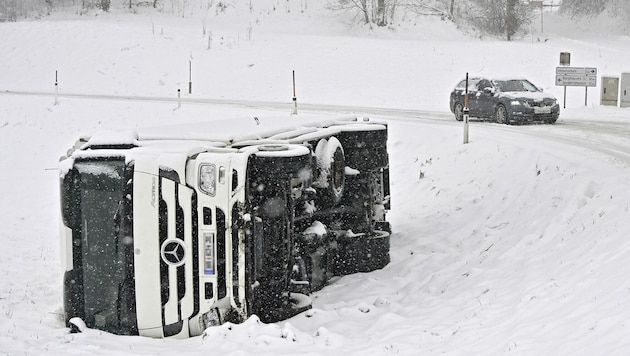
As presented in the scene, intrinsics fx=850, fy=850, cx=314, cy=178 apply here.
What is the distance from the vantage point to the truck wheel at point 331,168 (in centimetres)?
934

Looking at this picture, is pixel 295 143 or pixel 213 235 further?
pixel 295 143

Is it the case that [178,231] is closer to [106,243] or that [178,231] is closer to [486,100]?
[106,243]

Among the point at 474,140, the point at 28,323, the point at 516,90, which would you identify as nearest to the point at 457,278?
the point at 28,323

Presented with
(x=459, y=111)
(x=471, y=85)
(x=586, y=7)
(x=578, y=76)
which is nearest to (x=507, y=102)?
(x=459, y=111)

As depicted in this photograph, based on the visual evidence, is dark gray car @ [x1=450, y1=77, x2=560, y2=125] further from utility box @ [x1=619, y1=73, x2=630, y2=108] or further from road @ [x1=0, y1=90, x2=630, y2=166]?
utility box @ [x1=619, y1=73, x2=630, y2=108]

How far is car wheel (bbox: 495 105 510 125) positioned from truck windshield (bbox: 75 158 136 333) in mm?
14886

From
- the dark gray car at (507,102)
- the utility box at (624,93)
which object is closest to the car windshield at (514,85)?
the dark gray car at (507,102)

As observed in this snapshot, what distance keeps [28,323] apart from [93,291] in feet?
2.51

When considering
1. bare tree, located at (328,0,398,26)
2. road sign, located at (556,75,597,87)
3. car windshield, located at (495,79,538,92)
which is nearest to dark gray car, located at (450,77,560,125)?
car windshield, located at (495,79,538,92)

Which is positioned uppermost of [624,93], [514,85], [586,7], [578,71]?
[586,7]

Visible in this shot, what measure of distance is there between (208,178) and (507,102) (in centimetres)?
1485

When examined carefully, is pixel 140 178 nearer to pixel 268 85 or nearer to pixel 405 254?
pixel 405 254

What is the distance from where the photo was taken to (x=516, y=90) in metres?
21.7

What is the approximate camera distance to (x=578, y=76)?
27.2 m
